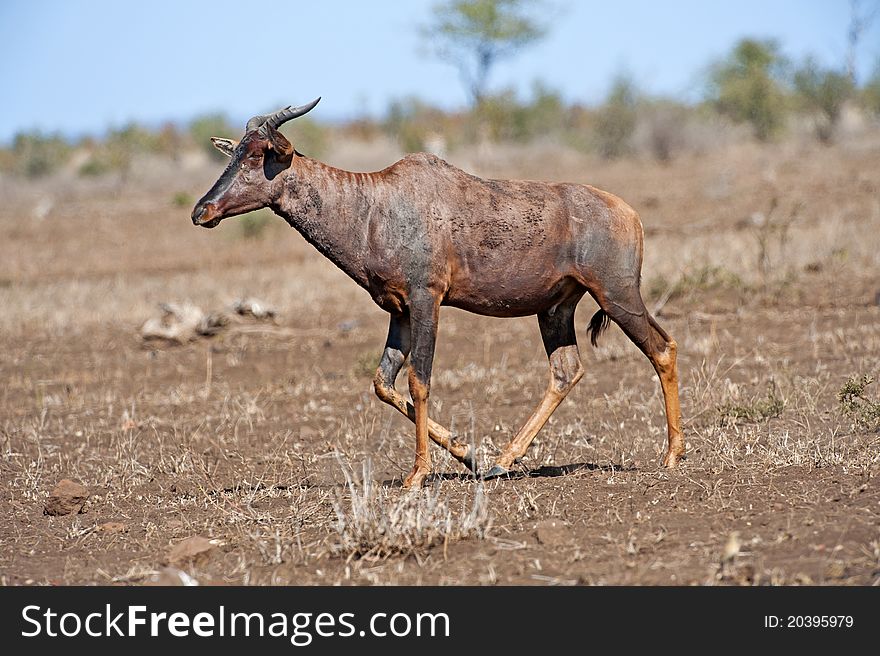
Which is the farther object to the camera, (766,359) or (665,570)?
(766,359)

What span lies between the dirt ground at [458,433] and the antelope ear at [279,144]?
6.79ft

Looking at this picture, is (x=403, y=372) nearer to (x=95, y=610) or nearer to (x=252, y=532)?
(x=252, y=532)

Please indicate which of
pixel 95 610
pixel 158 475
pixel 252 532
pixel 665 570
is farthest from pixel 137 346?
pixel 665 570

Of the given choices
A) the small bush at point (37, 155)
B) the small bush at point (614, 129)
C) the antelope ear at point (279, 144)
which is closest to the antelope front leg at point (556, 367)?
the antelope ear at point (279, 144)

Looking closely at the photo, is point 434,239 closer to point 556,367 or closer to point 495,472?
point 556,367

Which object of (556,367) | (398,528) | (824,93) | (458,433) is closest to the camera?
(398,528)

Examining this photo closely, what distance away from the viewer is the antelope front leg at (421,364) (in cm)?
729

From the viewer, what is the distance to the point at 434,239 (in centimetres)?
732

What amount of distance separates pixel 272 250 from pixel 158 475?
1592cm

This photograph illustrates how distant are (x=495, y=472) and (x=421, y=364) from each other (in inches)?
35.6

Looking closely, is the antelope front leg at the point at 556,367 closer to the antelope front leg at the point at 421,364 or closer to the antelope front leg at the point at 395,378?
the antelope front leg at the point at 395,378

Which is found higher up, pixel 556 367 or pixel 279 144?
pixel 279 144

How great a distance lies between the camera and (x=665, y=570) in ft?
17.5

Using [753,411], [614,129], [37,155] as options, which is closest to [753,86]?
[614,129]
